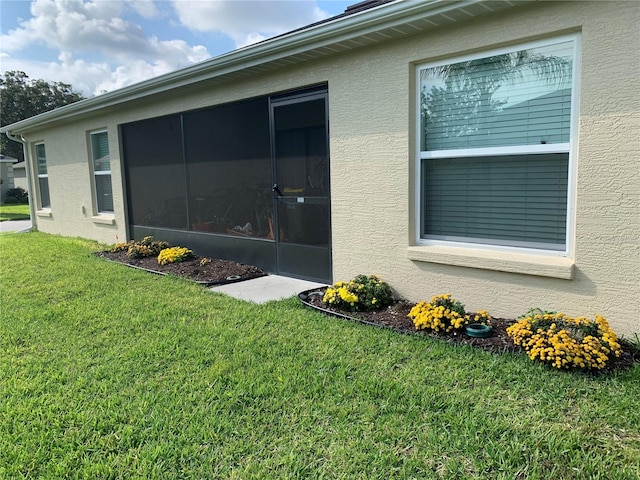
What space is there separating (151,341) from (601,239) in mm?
3704

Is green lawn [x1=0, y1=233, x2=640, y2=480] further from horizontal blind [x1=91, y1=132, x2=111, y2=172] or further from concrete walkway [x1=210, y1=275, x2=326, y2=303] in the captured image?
horizontal blind [x1=91, y1=132, x2=111, y2=172]

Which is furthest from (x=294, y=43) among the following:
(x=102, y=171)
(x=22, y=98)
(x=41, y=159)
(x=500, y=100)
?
(x=22, y=98)

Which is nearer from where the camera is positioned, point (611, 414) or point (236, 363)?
point (611, 414)

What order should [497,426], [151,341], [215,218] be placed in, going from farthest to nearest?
1. [215,218]
2. [151,341]
3. [497,426]

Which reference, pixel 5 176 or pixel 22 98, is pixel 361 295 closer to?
pixel 5 176

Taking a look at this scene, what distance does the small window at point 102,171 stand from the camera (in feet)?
30.9

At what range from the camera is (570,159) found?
3.58 m

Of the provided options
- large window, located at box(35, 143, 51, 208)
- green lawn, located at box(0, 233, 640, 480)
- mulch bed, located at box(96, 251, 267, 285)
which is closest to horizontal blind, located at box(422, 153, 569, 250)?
green lawn, located at box(0, 233, 640, 480)

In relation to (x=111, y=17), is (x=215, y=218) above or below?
below

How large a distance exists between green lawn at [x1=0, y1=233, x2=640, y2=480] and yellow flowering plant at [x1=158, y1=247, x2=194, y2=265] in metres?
2.81

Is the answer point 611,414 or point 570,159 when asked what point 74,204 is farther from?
point 611,414

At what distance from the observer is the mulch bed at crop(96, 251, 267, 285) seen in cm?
605

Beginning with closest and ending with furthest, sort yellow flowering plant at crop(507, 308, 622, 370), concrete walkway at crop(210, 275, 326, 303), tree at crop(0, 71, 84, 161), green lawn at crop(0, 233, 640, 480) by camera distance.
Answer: green lawn at crop(0, 233, 640, 480), yellow flowering plant at crop(507, 308, 622, 370), concrete walkway at crop(210, 275, 326, 303), tree at crop(0, 71, 84, 161)

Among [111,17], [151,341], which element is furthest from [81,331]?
[111,17]
